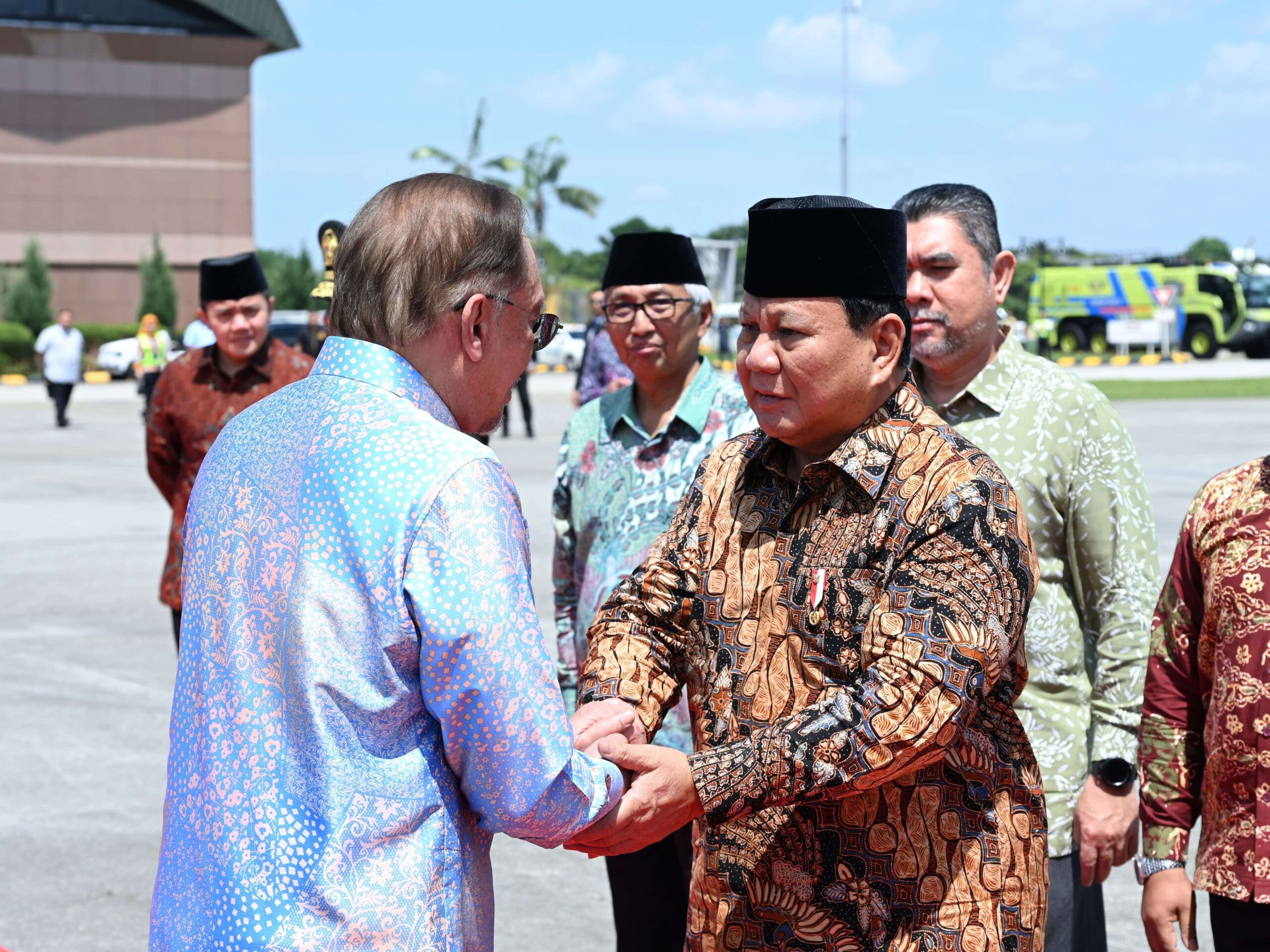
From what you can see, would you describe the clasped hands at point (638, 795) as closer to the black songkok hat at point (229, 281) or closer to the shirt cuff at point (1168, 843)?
the shirt cuff at point (1168, 843)

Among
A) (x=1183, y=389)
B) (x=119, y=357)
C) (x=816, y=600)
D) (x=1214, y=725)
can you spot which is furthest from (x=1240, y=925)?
(x=119, y=357)

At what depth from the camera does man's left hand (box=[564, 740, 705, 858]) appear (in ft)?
7.45

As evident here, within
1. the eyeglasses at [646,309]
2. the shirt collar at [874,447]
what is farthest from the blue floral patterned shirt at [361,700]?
the eyeglasses at [646,309]

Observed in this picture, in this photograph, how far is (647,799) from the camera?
7.51 feet

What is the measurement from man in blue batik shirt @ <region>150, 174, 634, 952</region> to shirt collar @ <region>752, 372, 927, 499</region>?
0.65 metres

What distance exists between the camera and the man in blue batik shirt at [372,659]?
6.19 ft

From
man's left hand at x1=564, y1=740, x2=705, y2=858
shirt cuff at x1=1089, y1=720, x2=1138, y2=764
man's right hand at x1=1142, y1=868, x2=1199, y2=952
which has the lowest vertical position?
man's right hand at x1=1142, y1=868, x2=1199, y2=952

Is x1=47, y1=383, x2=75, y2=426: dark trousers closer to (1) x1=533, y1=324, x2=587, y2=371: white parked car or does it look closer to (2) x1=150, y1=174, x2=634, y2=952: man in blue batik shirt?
(1) x1=533, y1=324, x2=587, y2=371: white parked car

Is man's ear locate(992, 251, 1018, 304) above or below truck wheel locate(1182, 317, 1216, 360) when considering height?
above

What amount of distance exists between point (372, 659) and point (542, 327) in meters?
0.62

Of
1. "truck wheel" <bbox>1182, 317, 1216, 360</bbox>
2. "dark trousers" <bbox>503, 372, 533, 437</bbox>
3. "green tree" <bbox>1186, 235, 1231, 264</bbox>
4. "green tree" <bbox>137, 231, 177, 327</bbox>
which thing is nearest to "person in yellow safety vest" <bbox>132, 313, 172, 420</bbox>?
"dark trousers" <bbox>503, 372, 533, 437</bbox>

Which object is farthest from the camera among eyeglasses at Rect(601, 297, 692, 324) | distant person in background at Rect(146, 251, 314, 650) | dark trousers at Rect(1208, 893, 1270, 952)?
distant person in background at Rect(146, 251, 314, 650)

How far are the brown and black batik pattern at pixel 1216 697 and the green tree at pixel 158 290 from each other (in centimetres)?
4568

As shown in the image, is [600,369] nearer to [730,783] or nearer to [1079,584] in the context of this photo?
[1079,584]
